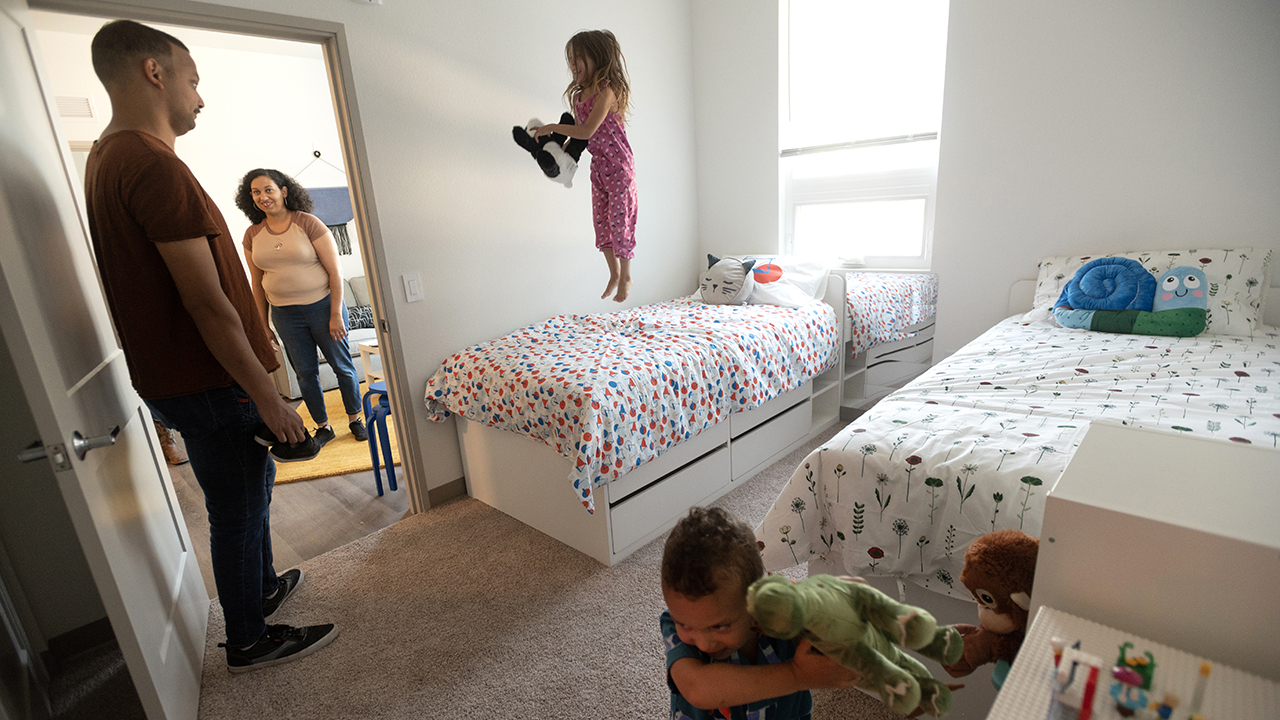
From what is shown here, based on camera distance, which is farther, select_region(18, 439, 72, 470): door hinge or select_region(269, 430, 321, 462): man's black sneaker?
select_region(269, 430, 321, 462): man's black sneaker

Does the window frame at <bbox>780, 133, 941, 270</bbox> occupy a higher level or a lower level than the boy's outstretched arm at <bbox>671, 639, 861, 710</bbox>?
higher

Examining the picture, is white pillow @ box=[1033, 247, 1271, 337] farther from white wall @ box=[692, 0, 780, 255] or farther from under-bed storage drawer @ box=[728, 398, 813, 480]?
white wall @ box=[692, 0, 780, 255]

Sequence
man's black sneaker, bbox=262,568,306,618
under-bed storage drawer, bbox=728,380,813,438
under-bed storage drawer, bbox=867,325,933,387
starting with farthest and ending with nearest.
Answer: under-bed storage drawer, bbox=867,325,933,387, under-bed storage drawer, bbox=728,380,813,438, man's black sneaker, bbox=262,568,306,618

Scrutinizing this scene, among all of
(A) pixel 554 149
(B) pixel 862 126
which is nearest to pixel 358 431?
(A) pixel 554 149

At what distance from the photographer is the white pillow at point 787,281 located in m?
3.00

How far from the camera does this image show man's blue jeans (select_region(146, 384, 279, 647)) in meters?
1.40

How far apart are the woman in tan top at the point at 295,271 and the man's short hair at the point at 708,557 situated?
2.47 m

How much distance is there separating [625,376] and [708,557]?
1.30 metres

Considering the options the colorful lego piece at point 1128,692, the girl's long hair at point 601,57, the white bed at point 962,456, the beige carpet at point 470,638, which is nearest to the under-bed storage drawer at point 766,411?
the beige carpet at point 470,638

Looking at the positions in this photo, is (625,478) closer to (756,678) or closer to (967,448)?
A: (967,448)

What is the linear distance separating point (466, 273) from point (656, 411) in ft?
3.74

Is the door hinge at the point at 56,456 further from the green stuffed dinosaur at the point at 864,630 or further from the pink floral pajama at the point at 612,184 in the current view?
the pink floral pajama at the point at 612,184

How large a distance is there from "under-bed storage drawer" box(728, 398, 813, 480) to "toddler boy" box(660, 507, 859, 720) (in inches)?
68.2

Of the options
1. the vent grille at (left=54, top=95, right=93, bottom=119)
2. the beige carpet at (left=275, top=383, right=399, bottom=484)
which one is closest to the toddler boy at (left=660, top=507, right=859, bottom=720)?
the beige carpet at (left=275, top=383, right=399, bottom=484)
